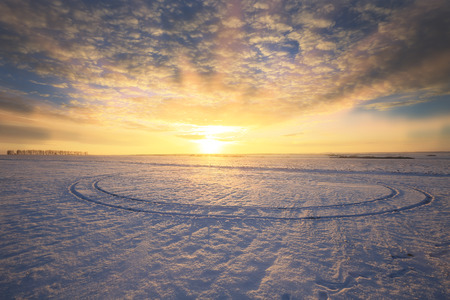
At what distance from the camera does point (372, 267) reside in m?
4.18

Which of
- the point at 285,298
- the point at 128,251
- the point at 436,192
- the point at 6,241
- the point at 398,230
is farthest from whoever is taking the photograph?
the point at 436,192

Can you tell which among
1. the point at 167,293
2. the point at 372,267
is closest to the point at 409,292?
the point at 372,267

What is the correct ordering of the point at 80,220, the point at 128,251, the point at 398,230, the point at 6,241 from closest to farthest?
the point at 128,251, the point at 6,241, the point at 398,230, the point at 80,220

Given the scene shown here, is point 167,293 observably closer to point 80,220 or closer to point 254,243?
point 254,243

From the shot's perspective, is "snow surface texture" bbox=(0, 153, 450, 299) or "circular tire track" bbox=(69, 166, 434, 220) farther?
"circular tire track" bbox=(69, 166, 434, 220)

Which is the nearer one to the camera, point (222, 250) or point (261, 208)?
point (222, 250)

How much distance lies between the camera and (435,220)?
7.08m

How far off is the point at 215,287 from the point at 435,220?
9.14 meters

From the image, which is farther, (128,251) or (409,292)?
(128,251)

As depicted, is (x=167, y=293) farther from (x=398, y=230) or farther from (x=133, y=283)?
(x=398, y=230)

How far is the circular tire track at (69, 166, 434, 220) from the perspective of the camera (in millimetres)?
7645

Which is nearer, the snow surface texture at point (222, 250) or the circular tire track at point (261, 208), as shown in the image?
the snow surface texture at point (222, 250)

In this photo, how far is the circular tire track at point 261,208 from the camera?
764 cm

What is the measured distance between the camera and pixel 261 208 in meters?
8.60
